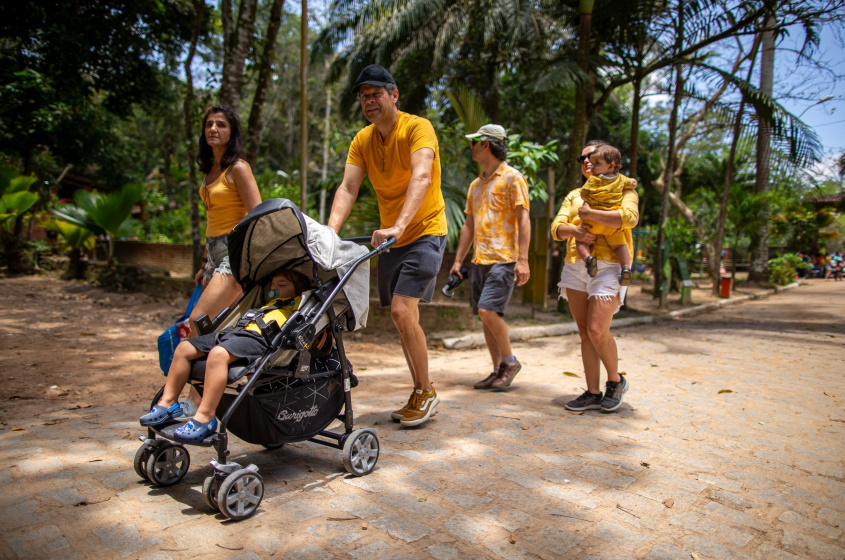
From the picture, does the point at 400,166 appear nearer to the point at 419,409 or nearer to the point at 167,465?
the point at 419,409

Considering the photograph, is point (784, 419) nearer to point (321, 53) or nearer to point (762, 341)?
point (762, 341)

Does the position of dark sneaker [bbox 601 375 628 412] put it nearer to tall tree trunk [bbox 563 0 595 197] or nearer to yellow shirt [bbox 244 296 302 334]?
yellow shirt [bbox 244 296 302 334]

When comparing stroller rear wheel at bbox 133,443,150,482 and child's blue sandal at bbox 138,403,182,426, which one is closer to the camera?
child's blue sandal at bbox 138,403,182,426

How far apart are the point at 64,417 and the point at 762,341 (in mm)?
7677

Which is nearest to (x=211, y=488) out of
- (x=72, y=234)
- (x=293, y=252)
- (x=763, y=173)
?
(x=293, y=252)

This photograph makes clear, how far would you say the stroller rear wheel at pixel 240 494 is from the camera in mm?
2346

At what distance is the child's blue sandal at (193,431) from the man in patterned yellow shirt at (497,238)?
8.34ft

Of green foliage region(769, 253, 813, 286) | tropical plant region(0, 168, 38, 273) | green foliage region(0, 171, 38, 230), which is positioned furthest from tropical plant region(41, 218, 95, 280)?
green foliage region(769, 253, 813, 286)

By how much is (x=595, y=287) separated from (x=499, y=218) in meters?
1.02

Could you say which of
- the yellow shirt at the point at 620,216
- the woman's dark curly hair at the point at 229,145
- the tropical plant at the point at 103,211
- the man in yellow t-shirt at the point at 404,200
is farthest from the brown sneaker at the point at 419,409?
the tropical plant at the point at 103,211

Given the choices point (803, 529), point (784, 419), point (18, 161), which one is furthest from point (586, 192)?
point (18, 161)

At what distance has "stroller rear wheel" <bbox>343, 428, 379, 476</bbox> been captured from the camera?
287 cm

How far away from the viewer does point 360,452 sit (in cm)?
294

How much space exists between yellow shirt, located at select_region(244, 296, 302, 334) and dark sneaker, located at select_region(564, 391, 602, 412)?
223 centimetres
